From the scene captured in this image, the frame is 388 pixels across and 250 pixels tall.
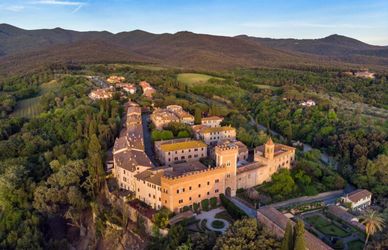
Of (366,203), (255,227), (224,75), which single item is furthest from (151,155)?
(224,75)

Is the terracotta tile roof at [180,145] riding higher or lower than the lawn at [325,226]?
higher

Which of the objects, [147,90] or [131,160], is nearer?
[131,160]

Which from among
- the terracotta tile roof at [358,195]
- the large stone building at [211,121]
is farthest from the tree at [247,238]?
the large stone building at [211,121]

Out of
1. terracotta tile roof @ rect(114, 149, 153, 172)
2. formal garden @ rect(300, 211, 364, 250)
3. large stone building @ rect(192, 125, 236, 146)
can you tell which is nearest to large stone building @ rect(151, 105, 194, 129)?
large stone building @ rect(192, 125, 236, 146)

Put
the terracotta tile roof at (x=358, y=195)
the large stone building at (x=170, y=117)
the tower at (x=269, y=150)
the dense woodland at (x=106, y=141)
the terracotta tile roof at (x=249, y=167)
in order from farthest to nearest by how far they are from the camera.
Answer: the large stone building at (x=170, y=117)
the tower at (x=269, y=150)
the terracotta tile roof at (x=249, y=167)
the dense woodland at (x=106, y=141)
the terracotta tile roof at (x=358, y=195)

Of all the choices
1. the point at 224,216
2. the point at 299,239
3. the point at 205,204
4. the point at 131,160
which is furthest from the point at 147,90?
the point at 299,239

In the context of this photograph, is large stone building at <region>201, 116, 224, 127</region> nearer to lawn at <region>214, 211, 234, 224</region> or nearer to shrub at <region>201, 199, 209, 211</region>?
shrub at <region>201, 199, 209, 211</region>

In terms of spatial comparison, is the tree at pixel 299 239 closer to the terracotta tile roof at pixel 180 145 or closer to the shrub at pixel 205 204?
the shrub at pixel 205 204

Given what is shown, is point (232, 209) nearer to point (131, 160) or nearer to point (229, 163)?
point (229, 163)
